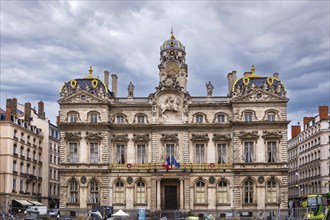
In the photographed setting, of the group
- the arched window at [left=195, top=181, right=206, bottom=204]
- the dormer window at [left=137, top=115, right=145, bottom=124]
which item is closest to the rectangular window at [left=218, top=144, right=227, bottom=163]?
the arched window at [left=195, top=181, right=206, bottom=204]

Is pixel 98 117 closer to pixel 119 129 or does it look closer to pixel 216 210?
pixel 119 129

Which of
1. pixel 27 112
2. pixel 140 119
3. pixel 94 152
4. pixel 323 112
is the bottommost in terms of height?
pixel 94 152

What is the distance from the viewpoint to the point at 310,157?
94312mm

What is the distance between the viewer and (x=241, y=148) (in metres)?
68.4

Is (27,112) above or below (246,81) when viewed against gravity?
below

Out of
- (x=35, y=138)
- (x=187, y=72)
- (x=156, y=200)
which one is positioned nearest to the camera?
(x=156, y=200)

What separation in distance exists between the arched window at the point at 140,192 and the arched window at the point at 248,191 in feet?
42.1

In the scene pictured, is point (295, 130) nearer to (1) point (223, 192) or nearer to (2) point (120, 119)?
(1) point (223, 192)

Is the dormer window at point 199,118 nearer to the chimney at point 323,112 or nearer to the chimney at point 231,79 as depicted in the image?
the chimney at point 231,79

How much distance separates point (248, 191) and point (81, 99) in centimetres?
2486

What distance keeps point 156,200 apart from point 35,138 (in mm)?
27287

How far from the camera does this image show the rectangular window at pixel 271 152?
68188mm

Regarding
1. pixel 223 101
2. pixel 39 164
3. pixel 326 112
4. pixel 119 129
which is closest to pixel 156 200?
pixel 119 129

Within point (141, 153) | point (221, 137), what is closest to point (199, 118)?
point (221, 137)
